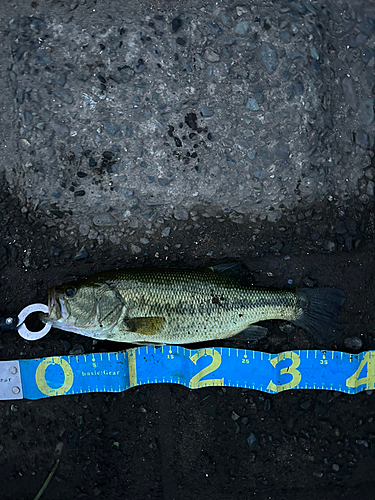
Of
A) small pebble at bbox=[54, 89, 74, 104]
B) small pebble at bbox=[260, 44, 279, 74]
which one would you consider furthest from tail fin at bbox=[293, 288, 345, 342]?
small pebble at bbox=[54, 89, 74, 104]

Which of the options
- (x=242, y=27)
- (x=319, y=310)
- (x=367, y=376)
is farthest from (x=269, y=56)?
(x=367, y=376)

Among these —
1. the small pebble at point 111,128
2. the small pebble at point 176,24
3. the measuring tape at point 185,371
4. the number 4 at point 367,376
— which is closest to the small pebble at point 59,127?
the small pebble at point 111,128

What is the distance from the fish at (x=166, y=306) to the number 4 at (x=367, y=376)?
2.56 ft

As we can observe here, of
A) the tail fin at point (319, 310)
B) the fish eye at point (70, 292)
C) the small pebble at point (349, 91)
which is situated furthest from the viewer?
the small pebble at point (349, 91)

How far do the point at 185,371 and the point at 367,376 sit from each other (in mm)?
1729

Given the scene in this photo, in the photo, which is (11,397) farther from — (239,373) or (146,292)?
(239,373)

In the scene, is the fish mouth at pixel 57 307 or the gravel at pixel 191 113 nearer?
the fish mouth at pixel 57 307

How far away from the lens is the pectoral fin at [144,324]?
3186 millimetres

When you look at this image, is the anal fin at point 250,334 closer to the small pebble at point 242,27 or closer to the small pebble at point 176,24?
the small pebble at point 242,27

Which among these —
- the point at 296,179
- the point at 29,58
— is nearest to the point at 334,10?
the point at 296,179

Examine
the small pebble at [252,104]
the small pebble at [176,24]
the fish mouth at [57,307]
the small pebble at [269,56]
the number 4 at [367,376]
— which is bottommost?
the number 4 at [367,376]

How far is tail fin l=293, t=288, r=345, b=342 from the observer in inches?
135

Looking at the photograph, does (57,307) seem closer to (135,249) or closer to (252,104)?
(135,249)

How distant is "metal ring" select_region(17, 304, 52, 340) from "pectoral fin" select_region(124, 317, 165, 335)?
0.88 metres
